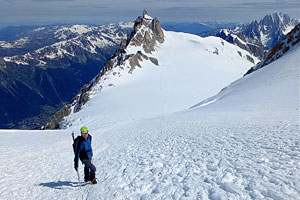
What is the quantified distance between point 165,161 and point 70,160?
8.45 meters

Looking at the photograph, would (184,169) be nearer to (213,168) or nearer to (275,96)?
(213,168)

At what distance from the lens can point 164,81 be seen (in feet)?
351

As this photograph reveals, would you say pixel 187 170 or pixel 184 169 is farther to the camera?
pixel 184 169

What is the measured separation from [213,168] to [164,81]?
96220 millimetres

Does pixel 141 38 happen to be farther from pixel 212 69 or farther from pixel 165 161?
pixel 165 161

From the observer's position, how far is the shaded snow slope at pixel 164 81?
249ft

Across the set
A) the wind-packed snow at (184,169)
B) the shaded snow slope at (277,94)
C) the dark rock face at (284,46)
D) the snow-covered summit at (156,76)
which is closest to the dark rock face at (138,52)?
the snow-covered summit at (156,76)

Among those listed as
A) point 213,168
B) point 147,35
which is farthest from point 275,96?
point 147,35

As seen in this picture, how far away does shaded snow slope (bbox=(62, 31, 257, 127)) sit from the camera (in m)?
75.8

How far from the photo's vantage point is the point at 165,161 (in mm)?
13883

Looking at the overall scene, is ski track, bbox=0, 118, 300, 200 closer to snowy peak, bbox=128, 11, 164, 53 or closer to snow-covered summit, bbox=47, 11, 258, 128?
snow-covered summit, bbox=47, 11, 258, 128

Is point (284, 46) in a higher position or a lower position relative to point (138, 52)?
lower

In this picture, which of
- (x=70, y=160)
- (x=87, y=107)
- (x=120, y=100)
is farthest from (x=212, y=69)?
(x=70, y=160)

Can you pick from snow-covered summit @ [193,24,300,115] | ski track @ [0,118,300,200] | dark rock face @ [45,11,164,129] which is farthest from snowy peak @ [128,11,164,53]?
ski track @ [0,118,300,200]
